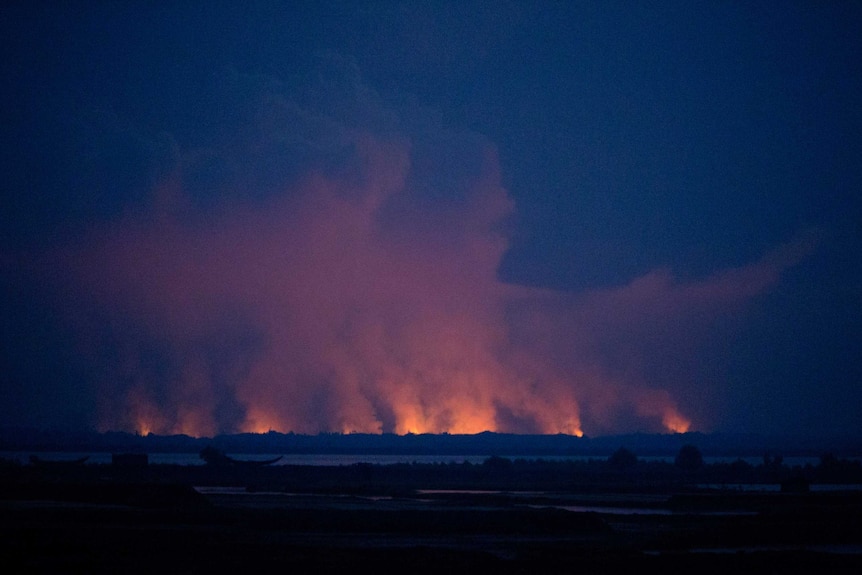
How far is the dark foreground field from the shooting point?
3048 centimetres

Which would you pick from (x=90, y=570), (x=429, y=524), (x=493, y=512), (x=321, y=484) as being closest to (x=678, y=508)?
(x=493, y=512)

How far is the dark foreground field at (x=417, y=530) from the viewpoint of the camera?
100 feet

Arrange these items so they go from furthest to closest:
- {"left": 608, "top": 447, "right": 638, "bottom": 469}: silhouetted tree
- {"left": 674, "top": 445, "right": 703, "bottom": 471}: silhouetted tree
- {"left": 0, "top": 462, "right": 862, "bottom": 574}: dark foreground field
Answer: {"left": 608, "top": 447, "right": 638, "bottom": 469}: silhouetted tree
{"left": 674, "top": 445, "right": 703, "bottom": 471}: silhouetted tree
{"left": 0, "top": 462, "right": 862, "bottom": 574}: dark foreground field

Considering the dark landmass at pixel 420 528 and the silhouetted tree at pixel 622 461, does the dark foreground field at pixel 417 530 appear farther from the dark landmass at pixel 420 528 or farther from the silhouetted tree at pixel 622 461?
the silhouetted tree at pixel 622 461

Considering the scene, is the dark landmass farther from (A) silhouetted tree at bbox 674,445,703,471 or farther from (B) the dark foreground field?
(A) silhouetted tree at bbox 674,445,703,471

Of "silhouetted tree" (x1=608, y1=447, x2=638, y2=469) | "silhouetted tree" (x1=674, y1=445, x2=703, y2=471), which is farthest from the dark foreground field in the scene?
"silhouetted tree" (x1=608, y1=447, x2=638, y2=469)

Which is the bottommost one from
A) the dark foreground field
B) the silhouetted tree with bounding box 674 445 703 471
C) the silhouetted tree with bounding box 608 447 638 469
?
the dark foreground field

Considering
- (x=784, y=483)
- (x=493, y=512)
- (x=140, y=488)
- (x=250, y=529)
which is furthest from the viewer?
(x=784, y=483)

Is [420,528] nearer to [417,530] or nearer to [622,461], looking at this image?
[417,530]

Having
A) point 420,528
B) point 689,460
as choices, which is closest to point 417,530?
point 420,528

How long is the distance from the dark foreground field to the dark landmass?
80 mm

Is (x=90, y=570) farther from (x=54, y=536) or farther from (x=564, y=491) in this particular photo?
(x=564, y=491)

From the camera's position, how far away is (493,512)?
4609 cm

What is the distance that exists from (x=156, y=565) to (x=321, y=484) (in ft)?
148
